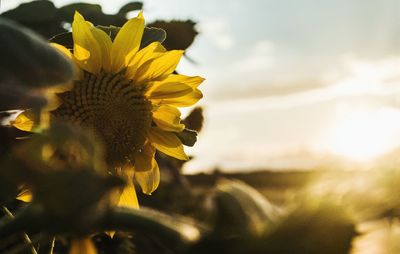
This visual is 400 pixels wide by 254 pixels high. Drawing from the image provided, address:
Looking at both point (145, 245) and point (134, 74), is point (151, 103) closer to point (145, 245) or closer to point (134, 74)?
point (134, 74)

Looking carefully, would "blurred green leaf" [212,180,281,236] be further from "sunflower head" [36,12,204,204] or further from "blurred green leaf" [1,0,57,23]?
"blurred green leaf" [1,0,57,23]

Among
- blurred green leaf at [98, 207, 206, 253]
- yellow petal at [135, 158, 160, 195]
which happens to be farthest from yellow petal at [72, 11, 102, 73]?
blurred green leaf at [98, 207, 206, 253]

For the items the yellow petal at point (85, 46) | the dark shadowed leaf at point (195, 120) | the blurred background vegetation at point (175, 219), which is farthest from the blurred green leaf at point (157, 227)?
the dark shadowed leaf at point (195, 120)

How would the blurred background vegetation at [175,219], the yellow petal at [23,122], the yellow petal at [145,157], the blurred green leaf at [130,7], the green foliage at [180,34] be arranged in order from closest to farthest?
the blurred background vegetation at [175,219]
the yellow petal at [23,122]
the yellow petal at [145,157]
the green foliage at [180,34]
the blurred green leaf at [130,7]

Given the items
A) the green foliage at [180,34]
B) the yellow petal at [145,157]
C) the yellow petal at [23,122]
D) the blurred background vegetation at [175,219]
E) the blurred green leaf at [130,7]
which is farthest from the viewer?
the blurred green leaf at [130,7]

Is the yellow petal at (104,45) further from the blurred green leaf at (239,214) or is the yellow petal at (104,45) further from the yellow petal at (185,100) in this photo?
the blurred green leaf at (239,214)

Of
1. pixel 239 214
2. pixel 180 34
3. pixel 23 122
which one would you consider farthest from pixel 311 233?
pixel 180 34

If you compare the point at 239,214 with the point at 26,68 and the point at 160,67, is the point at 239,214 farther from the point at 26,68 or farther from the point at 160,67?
the point at 160,67
